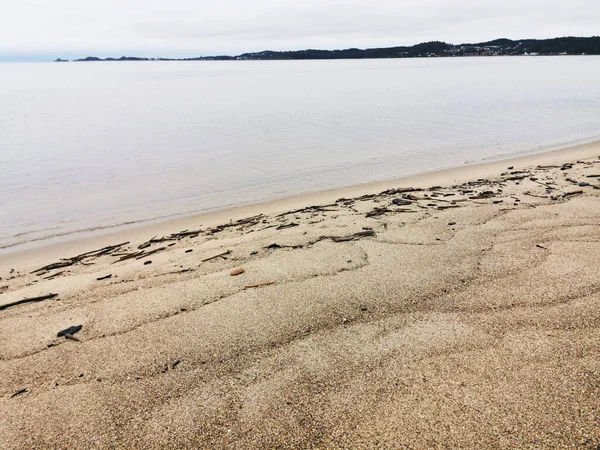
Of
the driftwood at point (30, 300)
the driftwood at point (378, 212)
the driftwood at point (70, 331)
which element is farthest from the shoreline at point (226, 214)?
the driftwood at point (70, 331)

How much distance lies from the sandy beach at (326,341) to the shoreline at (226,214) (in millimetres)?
1409

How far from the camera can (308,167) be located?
44.5ft

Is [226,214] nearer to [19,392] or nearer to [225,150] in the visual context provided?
[19,392]

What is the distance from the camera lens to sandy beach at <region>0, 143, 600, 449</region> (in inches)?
105

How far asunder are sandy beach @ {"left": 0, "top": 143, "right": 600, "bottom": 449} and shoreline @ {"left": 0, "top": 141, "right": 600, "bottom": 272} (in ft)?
4.62

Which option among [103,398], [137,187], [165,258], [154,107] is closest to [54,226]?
[137,187]

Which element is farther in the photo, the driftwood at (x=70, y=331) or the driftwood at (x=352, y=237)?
the driftwood at (x=352, y=237)

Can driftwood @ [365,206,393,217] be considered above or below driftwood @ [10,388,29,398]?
above

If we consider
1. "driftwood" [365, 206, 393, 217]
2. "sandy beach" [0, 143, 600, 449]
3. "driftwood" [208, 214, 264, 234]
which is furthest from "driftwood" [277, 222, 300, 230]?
"driftwood" [365, 206, 393, 217]

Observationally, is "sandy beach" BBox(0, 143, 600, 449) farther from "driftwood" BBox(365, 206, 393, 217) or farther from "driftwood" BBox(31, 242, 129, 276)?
"driftwood" BBox(365, 206, 393, 217)

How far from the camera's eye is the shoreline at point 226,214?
7.87m

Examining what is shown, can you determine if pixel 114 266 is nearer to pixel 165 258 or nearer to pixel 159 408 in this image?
pixel 165 258

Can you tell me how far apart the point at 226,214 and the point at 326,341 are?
250 inches

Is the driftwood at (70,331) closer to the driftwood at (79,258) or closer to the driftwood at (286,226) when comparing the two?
the driftwood at (79,258)
